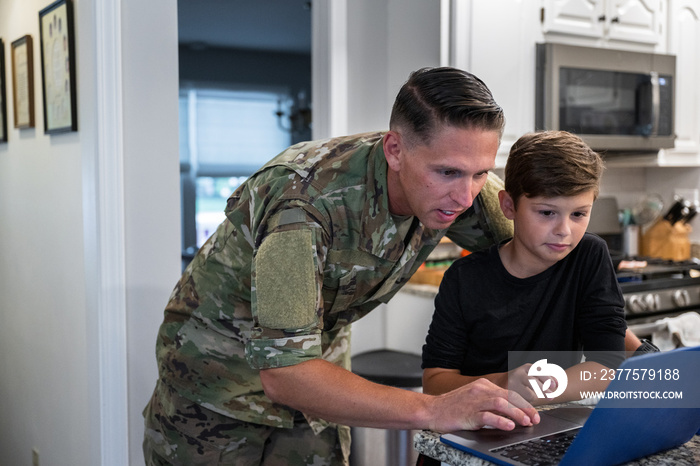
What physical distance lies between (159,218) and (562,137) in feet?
4.37

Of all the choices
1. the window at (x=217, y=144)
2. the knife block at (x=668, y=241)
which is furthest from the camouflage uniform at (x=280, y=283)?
the window at (x=217, y=144)

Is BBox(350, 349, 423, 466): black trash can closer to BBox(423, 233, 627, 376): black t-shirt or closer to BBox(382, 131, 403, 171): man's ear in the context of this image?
BBox(423, 233, 627, 376): black t-shirt

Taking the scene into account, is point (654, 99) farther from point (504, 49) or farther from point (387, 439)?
point (387, 439)

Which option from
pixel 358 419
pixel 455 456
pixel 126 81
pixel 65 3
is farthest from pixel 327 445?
pixel 65 3

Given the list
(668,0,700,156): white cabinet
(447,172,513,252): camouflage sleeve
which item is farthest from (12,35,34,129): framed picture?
(668,0,700,156): white cabinet

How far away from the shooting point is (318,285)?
1.19m

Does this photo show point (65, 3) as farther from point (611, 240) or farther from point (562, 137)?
point (611, 240)

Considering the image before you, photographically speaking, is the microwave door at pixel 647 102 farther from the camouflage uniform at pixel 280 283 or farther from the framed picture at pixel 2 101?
the framed picture at pixel 2 101

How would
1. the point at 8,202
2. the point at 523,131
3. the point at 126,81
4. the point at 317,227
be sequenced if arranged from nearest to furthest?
the point at 317,227 < the point at 126,81 < the point at 523,131 < the point at 8,202

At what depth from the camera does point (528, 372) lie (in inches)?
46.8

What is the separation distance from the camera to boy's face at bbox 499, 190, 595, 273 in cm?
136

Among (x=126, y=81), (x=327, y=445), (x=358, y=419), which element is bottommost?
(x=327, y=445)

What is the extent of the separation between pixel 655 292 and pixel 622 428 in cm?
224

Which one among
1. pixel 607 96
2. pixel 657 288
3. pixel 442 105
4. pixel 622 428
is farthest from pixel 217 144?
pixel 622 428
